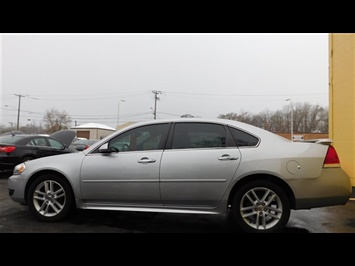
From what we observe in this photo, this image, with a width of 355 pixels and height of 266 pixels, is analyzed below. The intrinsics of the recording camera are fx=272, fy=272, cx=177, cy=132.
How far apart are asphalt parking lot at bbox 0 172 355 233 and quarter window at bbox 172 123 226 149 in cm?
119

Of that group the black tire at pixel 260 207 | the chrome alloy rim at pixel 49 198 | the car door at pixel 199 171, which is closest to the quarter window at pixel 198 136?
the car door at pixel 199 171

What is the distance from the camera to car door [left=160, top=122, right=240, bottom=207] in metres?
3.59

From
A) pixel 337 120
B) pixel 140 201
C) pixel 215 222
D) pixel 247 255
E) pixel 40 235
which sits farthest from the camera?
pixel 337 120

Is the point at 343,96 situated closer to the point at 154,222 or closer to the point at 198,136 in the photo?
the point at 198,136

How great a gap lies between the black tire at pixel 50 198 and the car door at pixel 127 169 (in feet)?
1.02

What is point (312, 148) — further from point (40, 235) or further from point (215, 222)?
point (40, 235)

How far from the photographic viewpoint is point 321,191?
138 inches

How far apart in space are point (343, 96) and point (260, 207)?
6069mm

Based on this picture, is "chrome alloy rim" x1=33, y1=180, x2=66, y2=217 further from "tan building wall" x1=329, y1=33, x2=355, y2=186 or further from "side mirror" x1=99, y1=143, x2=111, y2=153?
"tan building wall" x1=329, y1=33, x2=355, y2=186

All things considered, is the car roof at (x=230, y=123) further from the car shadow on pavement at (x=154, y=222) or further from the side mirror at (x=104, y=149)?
the car shadow on pavement at (x=154, y=222)

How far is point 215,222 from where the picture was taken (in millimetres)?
4164

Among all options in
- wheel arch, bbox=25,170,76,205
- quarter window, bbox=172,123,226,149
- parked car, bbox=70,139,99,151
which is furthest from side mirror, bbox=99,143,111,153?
parked car, bbox=70,139,99,151

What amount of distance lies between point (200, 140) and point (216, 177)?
1.88ft

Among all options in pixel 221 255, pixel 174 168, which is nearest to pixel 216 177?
pixel 174 168
